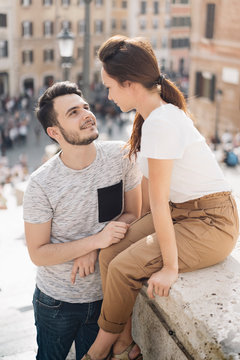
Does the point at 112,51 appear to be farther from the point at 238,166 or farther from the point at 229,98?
the point at 229,98

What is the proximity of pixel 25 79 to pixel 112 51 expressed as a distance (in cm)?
3223

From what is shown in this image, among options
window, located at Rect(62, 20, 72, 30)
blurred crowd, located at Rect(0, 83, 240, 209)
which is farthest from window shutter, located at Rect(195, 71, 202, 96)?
window, located at Rect(62, 20, 72, 30)

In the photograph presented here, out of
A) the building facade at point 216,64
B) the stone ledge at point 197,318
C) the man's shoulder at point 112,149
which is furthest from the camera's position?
the building facade at point 216,64

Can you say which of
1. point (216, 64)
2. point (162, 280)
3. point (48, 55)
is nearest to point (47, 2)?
point (48, 55)

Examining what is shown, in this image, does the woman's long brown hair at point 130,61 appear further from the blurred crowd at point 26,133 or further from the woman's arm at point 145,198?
the blurred crowd at point 26,133

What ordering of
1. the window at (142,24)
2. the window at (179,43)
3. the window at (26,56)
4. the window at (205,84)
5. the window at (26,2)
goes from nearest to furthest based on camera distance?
the window at (205,84) < the window at (26,2) < the window at (26,56) < the window at (142,24) < the window at (179,43)

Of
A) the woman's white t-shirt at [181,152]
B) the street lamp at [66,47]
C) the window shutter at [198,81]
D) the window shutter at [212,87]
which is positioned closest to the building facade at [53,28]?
the window shutter at [198,81]

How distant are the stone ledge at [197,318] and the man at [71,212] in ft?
1.03

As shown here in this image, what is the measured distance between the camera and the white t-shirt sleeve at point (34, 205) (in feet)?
7.38

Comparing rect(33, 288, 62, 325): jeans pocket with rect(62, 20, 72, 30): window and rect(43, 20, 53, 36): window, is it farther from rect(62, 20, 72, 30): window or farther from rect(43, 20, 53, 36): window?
rect(62, 20, 72, 30): window

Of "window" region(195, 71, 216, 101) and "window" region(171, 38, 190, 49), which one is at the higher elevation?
"window" region(171, 38, 190, 49)

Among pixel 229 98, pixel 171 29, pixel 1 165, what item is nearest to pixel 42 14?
pixel 171 29

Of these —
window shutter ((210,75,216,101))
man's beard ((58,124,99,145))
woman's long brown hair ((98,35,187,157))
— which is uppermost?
woman's long brown hair ((98,35,187,157))

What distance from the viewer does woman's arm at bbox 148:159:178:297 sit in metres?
1.96
